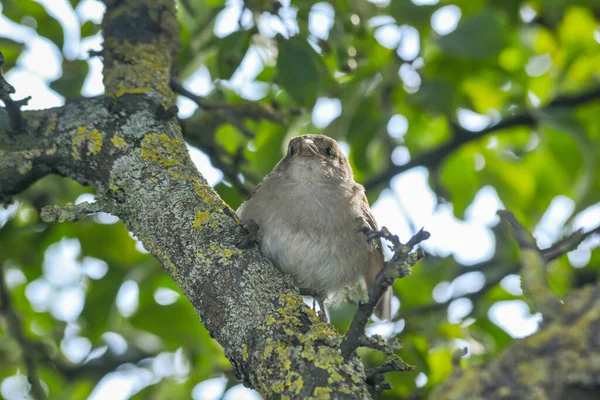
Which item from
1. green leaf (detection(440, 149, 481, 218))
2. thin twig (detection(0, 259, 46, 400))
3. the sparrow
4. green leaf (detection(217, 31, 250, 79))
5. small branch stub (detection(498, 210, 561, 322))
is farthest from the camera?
green leaf (detection(440, 149, 481, 218))

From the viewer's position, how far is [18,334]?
4.81 meters

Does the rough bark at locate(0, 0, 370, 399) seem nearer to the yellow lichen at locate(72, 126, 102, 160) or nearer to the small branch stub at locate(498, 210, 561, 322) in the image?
the yellow lichen at locate(72, 126, 102, 160)

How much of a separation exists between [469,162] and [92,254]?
2790 mm

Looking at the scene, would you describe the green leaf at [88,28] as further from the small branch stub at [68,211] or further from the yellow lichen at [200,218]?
the yellow lichen at [200,218]

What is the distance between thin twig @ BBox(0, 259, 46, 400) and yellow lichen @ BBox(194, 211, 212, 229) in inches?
99.4

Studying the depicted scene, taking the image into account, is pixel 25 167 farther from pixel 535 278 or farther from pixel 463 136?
pixel 463 136

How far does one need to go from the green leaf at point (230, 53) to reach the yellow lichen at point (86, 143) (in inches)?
36.2

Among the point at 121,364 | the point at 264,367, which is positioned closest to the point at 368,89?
the point at 264,367

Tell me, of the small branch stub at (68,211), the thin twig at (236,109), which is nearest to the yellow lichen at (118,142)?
→ the small branch stub at (68,211)

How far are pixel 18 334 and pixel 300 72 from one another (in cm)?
285

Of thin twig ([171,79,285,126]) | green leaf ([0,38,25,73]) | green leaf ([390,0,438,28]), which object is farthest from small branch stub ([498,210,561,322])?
green leaf ([0,38,25,73])

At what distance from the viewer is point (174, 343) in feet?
14.5

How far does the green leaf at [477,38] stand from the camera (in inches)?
144

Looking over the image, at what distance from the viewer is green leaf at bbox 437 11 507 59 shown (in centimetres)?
365
